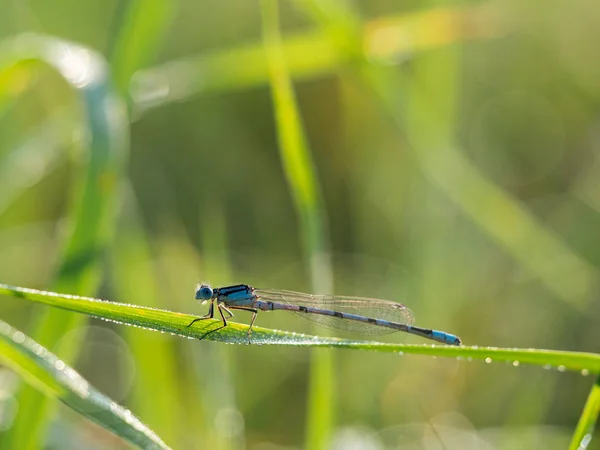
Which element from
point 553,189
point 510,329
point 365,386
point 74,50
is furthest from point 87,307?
point 553,189

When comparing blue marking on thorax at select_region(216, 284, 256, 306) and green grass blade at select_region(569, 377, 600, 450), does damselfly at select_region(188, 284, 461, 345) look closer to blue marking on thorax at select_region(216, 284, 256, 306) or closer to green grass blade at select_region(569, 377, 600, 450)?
blue marking on thorax at select_region(216, 284, 256, 306)

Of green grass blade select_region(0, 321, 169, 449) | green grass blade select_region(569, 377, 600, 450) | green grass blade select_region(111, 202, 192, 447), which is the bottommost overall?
green grass blade select_region(569, 377, 600, 450)

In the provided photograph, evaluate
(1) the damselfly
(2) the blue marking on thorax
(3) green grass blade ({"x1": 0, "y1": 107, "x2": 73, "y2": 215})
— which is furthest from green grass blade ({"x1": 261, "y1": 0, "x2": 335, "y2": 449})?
(3) green grass blade ({"x1": 0, "y1": 107, "x2": 73, "y2": 215})

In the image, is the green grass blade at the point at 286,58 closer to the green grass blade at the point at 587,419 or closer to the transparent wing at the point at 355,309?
the transparent wing at the point at 355,309

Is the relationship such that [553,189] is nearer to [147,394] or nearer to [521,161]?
[521,161]

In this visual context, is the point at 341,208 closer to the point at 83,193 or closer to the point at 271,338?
the point at 83,193

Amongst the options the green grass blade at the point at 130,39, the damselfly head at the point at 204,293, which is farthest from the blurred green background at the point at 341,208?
the damselfly head at the point at 204,293
